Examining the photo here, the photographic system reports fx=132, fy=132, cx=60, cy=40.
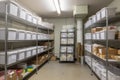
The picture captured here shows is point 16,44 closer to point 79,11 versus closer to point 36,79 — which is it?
point 36,79

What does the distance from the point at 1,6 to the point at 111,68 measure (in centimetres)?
309

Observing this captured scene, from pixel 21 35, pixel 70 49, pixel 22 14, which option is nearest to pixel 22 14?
pixel 22 14

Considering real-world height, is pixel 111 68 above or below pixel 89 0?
below

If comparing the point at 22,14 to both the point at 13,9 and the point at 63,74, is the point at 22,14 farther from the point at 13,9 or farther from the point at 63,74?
the point at 63,74

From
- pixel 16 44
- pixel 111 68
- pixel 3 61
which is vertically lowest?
pixel 111 68

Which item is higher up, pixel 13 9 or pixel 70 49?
pixel 13 9

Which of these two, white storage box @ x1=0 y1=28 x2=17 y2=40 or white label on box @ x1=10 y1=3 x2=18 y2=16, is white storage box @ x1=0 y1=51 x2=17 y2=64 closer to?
white storage box @ x1=0 y1=28 x2=17 y2=40

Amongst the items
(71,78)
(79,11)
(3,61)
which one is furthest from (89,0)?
(3,61)

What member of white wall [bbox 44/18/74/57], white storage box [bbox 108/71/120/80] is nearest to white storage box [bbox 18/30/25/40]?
white storage box [bbox 108/71/120/80]

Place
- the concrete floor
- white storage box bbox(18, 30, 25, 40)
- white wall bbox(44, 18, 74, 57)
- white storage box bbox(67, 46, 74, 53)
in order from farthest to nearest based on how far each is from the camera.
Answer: white wall bbox(44, 18, 74, 57)
white storage box bbox(67, 46, 74, 53)
the concrete floor
white storage box bbox(18, 30, 25, 40)

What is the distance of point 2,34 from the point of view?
9.18 feet

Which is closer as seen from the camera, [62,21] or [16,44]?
[16,44]

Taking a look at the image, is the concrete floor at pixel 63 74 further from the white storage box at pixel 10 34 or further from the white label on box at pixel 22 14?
the white label on box at pixel 22 14

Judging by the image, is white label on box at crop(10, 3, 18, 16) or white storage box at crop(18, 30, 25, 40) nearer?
white label on box at crop(10, 3, 18, 16)
